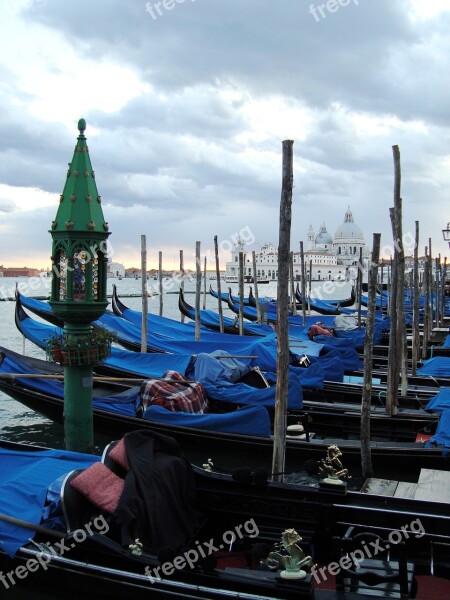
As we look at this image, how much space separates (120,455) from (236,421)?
117 inches

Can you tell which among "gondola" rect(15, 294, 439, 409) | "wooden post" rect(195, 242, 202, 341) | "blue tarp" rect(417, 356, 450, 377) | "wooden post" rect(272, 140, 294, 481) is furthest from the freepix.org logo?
"wooden post" rect(195, 242, 202, 341)

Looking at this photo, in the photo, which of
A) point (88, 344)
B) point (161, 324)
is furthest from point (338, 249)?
point (88, 344)

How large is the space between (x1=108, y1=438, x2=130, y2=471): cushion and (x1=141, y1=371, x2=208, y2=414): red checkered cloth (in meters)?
3.11

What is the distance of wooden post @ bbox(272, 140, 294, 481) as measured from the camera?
4.55m

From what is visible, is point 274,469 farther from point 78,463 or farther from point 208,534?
point 78,463

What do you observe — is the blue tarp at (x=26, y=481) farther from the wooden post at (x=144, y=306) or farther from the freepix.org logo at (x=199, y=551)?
the wooden post at (x=144, y=306)

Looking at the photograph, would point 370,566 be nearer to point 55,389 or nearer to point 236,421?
point 236,421

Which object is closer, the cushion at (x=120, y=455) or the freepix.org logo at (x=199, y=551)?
the freepix.org logo at (x=199, y=551)

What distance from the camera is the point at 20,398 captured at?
732 centimetres

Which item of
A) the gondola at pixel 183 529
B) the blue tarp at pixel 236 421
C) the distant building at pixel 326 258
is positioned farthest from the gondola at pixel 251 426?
the distant building at pixel 326 258

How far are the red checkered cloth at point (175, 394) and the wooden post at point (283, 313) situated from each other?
80.5 inches

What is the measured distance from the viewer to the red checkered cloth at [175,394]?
6.52 metres

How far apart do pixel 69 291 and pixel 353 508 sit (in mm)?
2803

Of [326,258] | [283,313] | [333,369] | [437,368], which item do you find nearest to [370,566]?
[283,313]
